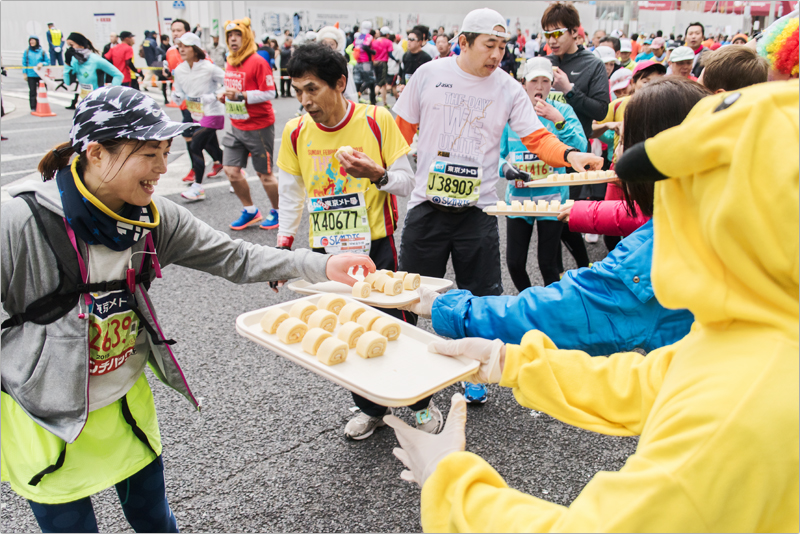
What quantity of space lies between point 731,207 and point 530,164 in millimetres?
3770

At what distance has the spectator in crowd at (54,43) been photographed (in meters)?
20.1

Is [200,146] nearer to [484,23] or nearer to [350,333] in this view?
[484,23]

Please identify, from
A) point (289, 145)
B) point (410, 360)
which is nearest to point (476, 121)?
point (289, 145)

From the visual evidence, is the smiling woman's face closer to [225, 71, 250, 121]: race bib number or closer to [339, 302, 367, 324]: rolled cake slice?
[339, 302, 367, 324]: rolled cake slice

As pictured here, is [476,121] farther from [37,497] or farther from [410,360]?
[37,497]

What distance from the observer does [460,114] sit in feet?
11.4

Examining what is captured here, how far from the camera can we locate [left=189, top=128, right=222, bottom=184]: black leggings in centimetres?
739

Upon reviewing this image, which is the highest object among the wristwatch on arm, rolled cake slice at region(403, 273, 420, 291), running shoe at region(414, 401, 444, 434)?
the wristwatch on arm

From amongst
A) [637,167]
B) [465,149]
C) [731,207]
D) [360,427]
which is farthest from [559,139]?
[731,207]

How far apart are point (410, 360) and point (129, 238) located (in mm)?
1002

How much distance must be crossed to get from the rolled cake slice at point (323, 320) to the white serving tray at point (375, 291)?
285 millimetres

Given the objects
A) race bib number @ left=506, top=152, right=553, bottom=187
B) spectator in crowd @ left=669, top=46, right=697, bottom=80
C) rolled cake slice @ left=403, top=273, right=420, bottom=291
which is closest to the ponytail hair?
rolled cake slice @ left=403, top=273, right=420, bottom=291

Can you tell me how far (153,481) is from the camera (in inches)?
81.4

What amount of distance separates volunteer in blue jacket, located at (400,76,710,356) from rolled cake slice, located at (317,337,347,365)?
0.40 metres
